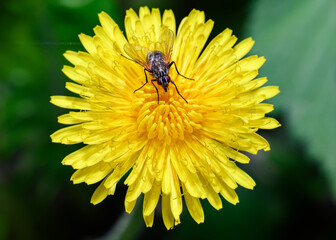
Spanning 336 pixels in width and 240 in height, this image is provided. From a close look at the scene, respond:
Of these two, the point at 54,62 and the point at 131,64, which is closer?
the point at 131,64

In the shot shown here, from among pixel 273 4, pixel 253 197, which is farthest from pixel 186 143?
pixel 273 4

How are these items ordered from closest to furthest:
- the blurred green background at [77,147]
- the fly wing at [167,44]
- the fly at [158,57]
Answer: the fly at [158,57] < the fly wing at [167,44] < the blurred green background at [77,147]

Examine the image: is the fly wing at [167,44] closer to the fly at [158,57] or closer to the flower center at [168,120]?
the fly at [158,57]

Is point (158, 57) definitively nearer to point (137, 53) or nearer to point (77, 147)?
point (137, 53)
